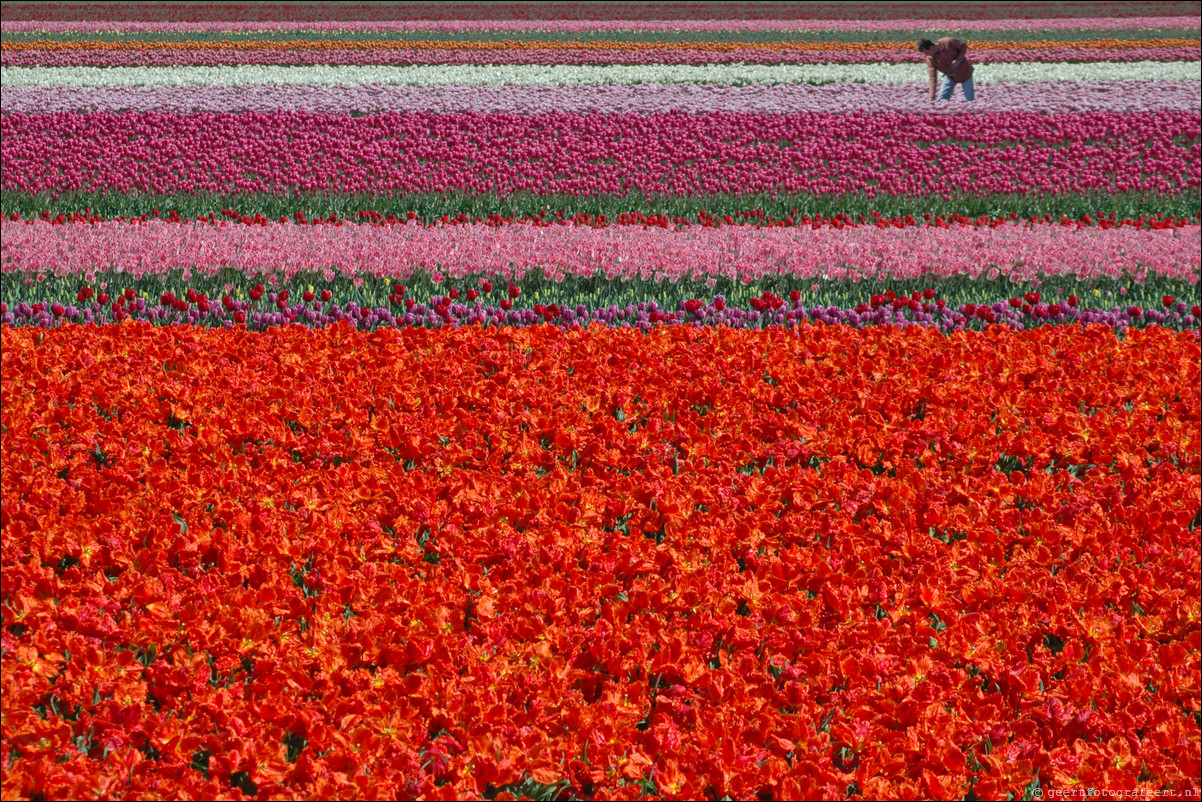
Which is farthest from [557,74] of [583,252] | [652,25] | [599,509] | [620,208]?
[599,509]

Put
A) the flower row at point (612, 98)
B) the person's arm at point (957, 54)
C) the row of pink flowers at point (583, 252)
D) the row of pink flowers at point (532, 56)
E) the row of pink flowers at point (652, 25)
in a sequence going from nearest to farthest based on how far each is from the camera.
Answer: the row of pink flowers at point (583, 252) → the person's arm at point (957, 54) → the flower row at point (612, 98) → the row of pink flowers at point (532, 56) → the row of pink flowers at point (652, 25)

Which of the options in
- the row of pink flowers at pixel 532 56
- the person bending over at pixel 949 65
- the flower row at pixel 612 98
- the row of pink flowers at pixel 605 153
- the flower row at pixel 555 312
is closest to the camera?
the flower row at pixel 555 312

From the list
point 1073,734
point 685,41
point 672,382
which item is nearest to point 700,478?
point 672,382

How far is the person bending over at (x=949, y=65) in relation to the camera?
17719 mm

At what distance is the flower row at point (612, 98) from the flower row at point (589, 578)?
13758mm

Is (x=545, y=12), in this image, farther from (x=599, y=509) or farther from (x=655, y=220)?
(x=599, y=509)

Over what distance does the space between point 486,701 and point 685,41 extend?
2852 cm

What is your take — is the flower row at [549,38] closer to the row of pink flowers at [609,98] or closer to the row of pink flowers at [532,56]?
the row of pink flowers at [532,56]

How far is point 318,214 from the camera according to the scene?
1210cm

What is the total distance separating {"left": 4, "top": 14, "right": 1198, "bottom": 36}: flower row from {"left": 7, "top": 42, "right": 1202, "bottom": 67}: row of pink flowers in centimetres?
499

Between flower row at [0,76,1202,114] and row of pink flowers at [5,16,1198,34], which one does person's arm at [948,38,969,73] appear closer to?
flower row at [0,76,1202,114]

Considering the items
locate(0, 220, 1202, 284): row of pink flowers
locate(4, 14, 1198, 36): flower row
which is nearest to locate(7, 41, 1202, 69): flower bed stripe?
locate(4, 14, 1198, 36): flower row

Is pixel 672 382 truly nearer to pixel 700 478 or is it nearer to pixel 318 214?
pixel 700 478

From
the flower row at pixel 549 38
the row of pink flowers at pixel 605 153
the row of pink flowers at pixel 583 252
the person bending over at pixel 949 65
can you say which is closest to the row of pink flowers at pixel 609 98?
the person bending over at pixel 949 65
